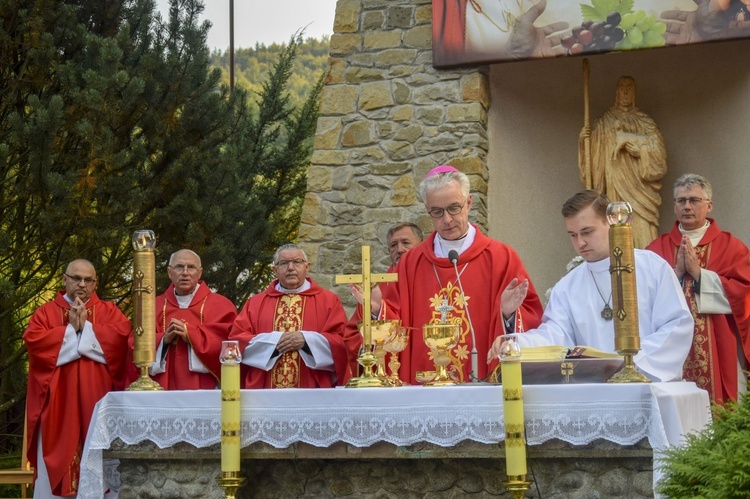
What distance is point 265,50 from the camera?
674 inches

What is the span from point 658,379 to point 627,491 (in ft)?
2.22

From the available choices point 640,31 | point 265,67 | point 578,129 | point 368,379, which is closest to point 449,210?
point 368,379

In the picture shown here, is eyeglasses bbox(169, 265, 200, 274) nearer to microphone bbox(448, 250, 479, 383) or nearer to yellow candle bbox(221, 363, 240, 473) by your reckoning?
microphone bbox(448, 250, 479, 383)

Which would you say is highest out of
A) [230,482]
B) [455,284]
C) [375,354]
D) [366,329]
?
[455,284]

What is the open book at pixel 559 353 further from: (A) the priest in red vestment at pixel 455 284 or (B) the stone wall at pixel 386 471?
(A) the priest in red vestment at pixel 455 284

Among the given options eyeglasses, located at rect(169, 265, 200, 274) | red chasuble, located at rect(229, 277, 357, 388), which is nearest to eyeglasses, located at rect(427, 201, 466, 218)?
red chasuble, located at rect(229, 277, 357, 388)

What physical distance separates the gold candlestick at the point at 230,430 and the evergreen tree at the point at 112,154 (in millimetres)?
3950

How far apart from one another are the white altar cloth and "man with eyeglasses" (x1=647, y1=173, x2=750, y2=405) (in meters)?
1.81

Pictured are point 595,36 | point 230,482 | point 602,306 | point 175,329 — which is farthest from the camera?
point 595,36

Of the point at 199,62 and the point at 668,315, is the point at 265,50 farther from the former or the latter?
the point at 668,315

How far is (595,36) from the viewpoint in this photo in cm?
901

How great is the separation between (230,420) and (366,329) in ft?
2.21

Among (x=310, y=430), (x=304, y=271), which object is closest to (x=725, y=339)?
(x=304, y=271)

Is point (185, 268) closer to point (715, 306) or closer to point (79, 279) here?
A: point (79, 279)
